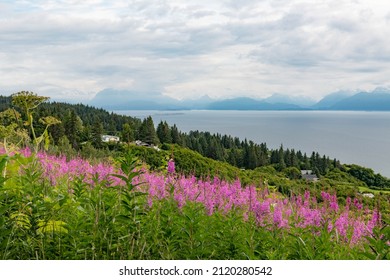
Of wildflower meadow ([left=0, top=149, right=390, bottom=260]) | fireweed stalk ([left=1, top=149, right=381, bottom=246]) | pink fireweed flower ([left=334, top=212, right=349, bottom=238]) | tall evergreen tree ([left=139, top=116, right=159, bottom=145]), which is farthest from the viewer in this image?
tall evergreen tree ([left=139, top=116, right=159, bottom=145])

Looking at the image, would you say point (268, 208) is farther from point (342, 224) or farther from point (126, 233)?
point (126, 233)

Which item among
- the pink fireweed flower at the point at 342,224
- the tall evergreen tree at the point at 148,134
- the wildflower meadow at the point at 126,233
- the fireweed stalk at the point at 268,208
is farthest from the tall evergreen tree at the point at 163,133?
the wildflower meadow at the point at 126,233

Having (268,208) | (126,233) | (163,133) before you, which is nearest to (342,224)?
(268,208)

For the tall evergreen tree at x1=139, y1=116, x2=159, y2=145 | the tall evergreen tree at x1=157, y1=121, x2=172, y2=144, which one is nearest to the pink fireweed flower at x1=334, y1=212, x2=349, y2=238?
the tall evergreen tree at x1=139, y1=116, x2=159, y2=145

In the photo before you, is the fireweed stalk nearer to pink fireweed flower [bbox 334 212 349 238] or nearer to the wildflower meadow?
pink fireweed flower [bbox 334 212 349 238]

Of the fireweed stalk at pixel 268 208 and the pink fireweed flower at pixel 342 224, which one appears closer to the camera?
the fireweed stalk at pixel 268 208

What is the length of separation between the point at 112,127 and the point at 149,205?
121805mm

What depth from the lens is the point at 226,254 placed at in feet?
14.4

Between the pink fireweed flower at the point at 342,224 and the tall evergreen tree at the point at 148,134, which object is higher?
the pink fireweed flower at the point at 342,224

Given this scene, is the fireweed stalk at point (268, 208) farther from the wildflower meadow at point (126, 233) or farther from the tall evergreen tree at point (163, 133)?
the tall evergreen tree at point (163, 133)

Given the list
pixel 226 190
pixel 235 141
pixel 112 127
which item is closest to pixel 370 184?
pixel 235 141

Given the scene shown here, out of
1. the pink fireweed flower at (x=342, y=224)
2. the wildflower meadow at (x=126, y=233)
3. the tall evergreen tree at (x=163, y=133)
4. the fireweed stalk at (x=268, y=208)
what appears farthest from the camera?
the tall evergreen tree at (x=163, y=133)

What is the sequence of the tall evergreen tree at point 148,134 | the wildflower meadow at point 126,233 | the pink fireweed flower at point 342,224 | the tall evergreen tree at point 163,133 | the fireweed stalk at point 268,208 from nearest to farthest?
1. the wildflower meadow at point 126,233
2. the fireweed stalk at point 268,208
3. the pink fireweed flower at point 342,224
4. the tall evergreen tree at point 148,134
5. the tall evergreen tree at point 163,133
